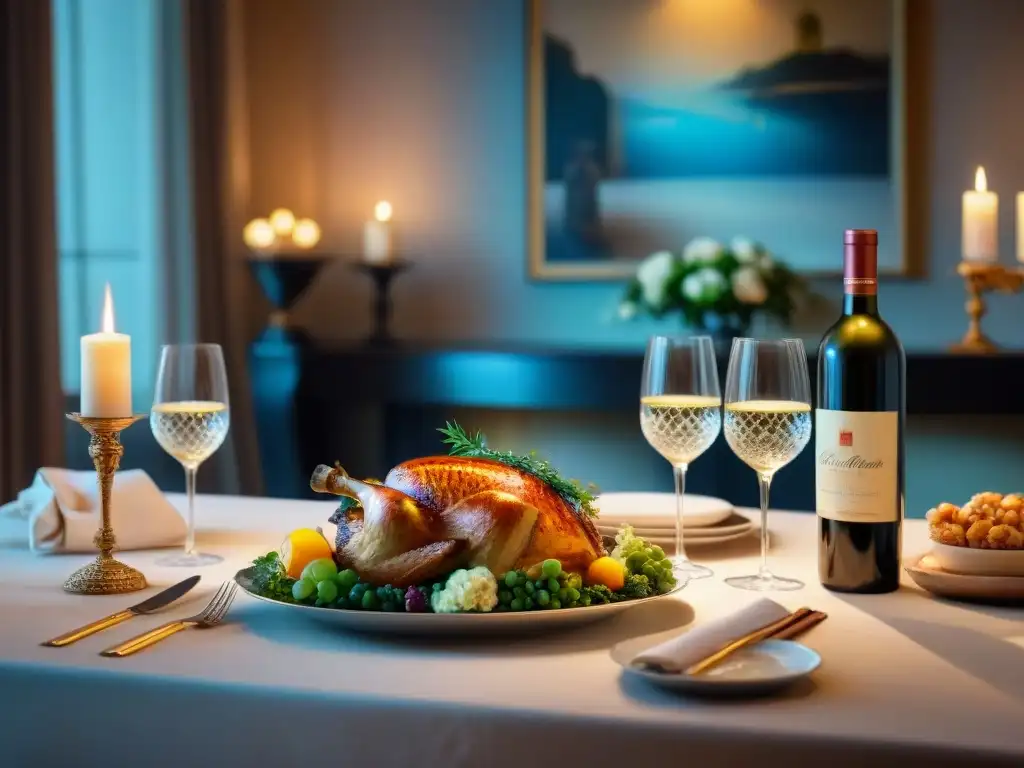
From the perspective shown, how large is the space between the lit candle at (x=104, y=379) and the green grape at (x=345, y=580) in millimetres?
343

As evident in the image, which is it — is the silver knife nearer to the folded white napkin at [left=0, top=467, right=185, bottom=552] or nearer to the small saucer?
the folded white napkin at [left=0, top=467, right=185, bottom=552]

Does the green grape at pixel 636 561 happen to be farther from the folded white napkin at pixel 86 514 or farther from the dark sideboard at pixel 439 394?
the dark sideboard at pixel 439 394

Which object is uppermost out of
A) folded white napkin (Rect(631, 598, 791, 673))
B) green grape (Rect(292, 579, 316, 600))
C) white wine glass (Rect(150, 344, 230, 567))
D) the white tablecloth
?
white wine glass (Rect(150, 344, 230, 567))

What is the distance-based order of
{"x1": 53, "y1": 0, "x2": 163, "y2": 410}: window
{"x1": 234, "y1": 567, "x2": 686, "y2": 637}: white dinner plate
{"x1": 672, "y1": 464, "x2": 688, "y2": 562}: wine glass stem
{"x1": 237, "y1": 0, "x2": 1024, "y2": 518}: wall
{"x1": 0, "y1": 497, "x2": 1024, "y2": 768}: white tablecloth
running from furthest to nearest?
{"x1": 237, "y1": 0, "x2": 1024, "y2": 518}: wall → {"x1": 53, "y1": 0, "x2": 163, "y2": 410}: window → {"x1": 672, "y1": 464, "x2": 688, "y2": 562}: wine glass stem → {"x1": 234, "y1": 567, "x2": 686, "y2": 637}: white dinner plate → {"x1": 0, "y1": 497, "x2": 1024, "y2": 768}: white tablecloth

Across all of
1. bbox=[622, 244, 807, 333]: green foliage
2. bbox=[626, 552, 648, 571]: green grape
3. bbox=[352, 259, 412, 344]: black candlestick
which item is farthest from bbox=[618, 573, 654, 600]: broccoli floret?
bbox=[352, 259, 412, 344]: black candlestick

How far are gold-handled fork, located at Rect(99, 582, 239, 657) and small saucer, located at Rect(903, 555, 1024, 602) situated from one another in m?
0.66

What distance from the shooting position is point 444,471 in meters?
1.12

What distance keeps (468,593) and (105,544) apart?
1.46ft

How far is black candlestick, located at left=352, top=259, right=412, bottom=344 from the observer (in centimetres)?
384

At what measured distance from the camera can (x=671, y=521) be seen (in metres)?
1.48

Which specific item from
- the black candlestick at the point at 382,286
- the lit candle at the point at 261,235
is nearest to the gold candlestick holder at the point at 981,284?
the black candlestick at the point at 382,286

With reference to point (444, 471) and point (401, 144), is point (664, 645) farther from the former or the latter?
point (401, 144)

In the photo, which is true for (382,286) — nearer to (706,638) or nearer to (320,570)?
(320,570)

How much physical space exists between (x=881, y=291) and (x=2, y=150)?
2443 mm
